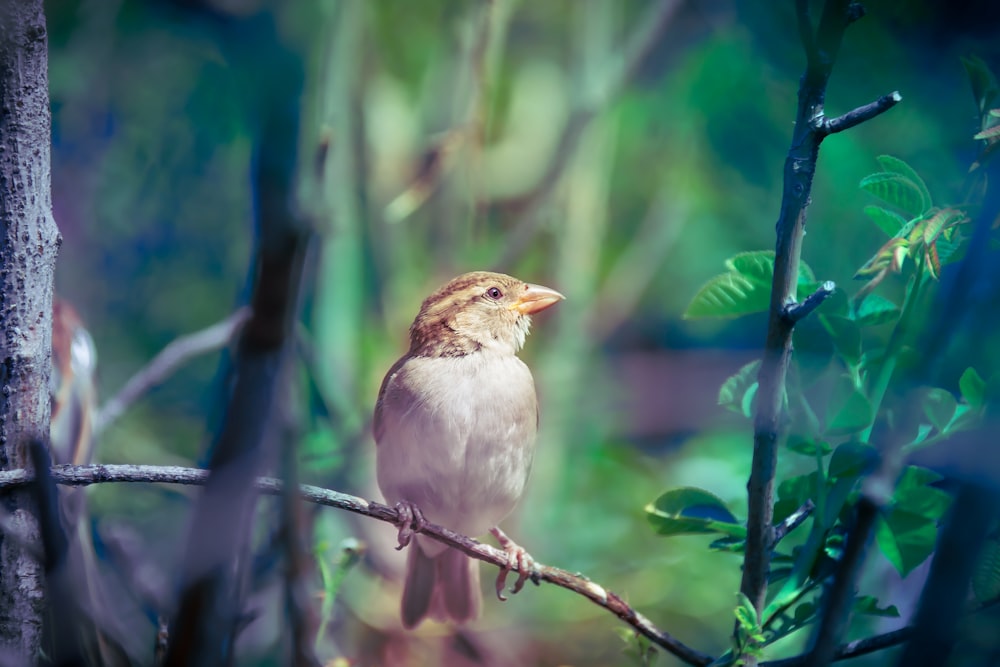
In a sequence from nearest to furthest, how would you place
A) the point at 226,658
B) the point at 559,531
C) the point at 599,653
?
the point at 226,658, the point at 599,653, the point at 559,531

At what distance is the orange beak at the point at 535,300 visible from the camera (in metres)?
2.99

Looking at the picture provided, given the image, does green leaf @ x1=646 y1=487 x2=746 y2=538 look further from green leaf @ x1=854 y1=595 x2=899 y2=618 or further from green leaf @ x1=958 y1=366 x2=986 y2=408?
green leaf @ x1=958 y1=366 x2=986 y2=408

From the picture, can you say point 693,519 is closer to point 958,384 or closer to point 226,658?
point 958,384

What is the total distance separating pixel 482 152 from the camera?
4.74 meters

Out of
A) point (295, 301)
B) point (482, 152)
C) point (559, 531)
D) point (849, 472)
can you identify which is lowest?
point (559, 531)

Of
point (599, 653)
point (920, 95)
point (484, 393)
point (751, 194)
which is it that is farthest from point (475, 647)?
point (920, 95)

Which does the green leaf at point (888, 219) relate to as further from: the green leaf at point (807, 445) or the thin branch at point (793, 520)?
the thin branch at point (793, 520)

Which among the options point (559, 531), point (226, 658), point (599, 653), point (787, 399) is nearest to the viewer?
point (226, 658)

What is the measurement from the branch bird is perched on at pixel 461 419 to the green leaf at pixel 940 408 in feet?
4.04

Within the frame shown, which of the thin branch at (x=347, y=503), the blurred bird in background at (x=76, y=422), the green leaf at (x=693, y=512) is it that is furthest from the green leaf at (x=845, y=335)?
the blurred bird in background at (x=76, y=422)

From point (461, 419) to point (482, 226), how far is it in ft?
7.46

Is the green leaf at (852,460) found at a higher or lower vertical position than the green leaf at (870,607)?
higher

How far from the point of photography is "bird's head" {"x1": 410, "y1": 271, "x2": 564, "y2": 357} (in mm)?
2902

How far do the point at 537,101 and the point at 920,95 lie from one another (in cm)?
320
